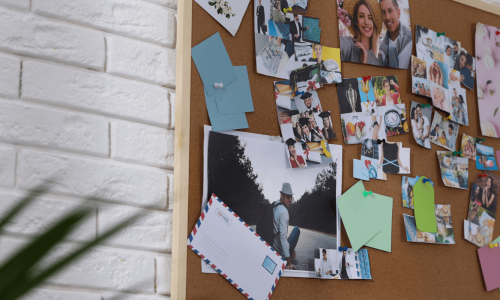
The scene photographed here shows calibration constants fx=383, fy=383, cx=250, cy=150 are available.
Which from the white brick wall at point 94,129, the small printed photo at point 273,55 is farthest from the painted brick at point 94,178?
the small printed photo at point 273,55

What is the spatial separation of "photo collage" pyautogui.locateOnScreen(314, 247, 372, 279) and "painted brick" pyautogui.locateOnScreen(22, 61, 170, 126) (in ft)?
1.45

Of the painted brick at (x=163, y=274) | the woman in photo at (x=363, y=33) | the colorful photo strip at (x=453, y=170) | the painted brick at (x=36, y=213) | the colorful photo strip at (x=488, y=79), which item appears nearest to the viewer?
the painted brick at (x=36, y=213)

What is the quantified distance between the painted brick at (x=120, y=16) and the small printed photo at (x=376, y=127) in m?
0.50

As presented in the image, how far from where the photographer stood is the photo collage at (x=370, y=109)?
911 mm

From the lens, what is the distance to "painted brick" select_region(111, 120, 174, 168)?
699 mm

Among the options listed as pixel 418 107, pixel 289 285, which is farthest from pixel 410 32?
pixel 289 285

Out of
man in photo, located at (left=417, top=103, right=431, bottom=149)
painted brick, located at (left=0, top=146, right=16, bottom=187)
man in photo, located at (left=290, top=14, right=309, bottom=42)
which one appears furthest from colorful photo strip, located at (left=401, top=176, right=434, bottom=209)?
painted brick, located at (left=0, top=146, right=16, bottom=187)

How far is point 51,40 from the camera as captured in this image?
66 centimetres

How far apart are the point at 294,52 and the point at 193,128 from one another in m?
0.30

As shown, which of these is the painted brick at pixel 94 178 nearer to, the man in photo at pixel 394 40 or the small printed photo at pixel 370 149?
the small printed photo at pixel 370 149

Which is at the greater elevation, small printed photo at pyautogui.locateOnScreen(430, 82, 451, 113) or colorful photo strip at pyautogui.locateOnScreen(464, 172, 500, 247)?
small printed photo at pyautogui.locateOnScreen(430, 82, 451, 113)

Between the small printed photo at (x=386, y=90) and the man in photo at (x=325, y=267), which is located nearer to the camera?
the man in photo at (x=325, y=267)

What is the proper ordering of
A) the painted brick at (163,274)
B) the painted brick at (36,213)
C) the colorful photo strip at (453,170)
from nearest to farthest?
1. the painted brick at (36,213)
2. the painted brick at (163,274)
3. the colorful photo strip at (453,170)

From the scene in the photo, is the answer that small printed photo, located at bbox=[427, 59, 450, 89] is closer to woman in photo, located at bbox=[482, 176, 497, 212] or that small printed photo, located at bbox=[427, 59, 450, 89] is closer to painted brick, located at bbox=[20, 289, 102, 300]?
woman in photo, located at bbox=[482, 176, 497, 212]
